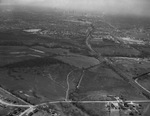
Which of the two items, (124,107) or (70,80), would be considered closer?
(124,107)

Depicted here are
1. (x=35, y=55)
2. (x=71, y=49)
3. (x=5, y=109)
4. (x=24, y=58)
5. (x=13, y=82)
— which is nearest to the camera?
(x=5, y=109)

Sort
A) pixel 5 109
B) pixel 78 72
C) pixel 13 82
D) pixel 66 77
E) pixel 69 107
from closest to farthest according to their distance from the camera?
→ pixel 5 109
pixel 69 107
pixel 13 82
pixel 66 77
pixel 78 72

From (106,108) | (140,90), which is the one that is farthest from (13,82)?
(140,90)

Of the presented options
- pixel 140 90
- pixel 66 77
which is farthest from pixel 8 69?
pixel 140 90

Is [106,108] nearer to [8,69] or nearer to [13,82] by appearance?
[13,82]

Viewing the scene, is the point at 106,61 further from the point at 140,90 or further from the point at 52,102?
the point at 52,102

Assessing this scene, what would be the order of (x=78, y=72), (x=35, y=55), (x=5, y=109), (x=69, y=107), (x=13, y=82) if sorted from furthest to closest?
(x=35, y=55) < (x=78, y=72) < (x=13, y=82) < (x=69, y=107) < (x=5, y=109)

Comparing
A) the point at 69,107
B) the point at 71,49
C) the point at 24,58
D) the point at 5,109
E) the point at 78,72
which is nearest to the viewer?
the point at 5,109

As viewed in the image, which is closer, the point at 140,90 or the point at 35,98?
the point at 35,98

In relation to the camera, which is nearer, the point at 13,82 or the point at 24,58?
the point at 13,82
